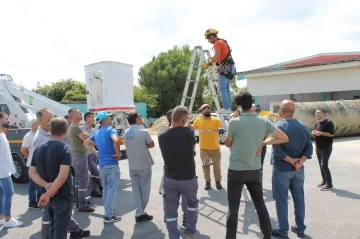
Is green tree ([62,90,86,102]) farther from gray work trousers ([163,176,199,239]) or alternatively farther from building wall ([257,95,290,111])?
gray work trousers ([163,176,199,239])

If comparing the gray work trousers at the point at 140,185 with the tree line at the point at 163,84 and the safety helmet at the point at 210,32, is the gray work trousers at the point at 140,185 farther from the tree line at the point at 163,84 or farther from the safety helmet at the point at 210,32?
the tree line at the point at 163,84

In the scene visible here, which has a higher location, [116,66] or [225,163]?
[116,66]

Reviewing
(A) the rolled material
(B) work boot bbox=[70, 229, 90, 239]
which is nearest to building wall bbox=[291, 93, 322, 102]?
(A) the rolled material

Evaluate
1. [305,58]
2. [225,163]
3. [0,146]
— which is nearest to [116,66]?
[225,163]

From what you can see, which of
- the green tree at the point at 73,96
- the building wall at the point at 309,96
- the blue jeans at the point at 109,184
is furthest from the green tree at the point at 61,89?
the blue jeans at the point at 109,184

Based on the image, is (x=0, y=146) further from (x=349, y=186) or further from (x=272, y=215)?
(x=349, y=186)

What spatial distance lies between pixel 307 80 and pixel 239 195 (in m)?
23.2

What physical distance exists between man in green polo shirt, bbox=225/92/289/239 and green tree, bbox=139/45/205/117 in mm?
33632

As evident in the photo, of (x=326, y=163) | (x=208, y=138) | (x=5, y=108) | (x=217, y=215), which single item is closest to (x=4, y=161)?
(x=217, y=215)

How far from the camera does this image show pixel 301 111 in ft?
55.6

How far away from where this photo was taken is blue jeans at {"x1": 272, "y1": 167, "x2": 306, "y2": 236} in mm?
4766

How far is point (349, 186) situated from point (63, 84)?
134 ft

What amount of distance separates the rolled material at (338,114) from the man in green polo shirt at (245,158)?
13.4 meters

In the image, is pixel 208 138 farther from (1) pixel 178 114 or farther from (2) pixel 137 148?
(1) pixel 178 114
